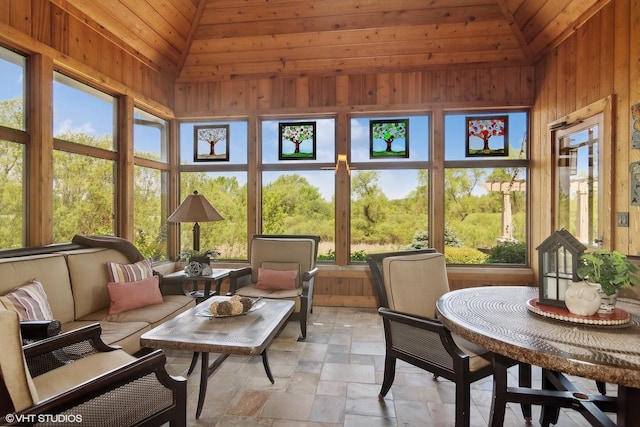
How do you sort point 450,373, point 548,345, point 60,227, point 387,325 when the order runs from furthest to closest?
point 60,227, point 387,325, point 450,373, point 548,345

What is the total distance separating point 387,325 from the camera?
218cm

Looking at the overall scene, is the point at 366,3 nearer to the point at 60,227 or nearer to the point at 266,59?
the point at 266,59

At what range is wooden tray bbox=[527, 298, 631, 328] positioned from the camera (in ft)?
4.73

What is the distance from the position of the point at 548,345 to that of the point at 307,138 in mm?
4034

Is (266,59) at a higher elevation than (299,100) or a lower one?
higher

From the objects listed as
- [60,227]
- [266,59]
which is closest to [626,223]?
[266,59]

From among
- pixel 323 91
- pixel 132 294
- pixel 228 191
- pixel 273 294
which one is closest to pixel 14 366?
pixel 132 294

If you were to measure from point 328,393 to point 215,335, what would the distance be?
929 mm

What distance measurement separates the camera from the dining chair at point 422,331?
5.74 feet

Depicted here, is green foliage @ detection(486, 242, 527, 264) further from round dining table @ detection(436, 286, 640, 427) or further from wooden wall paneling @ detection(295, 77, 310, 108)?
wooden wall paneling @ detection(295, 77, 310, 108)

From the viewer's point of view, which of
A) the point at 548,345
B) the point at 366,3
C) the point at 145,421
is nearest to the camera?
the point at 548,345

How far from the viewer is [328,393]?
2.37 metres

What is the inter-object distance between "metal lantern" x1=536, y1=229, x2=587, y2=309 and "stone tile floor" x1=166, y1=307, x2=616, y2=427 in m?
0.95

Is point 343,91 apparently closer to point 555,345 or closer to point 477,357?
point 477,357
